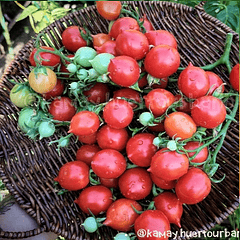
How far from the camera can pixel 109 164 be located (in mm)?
959

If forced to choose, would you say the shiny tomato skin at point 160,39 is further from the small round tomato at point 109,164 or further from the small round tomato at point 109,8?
the small round tomato at point 109,164

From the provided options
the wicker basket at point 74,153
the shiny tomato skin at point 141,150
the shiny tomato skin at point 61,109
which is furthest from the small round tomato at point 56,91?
the shiny tomato skin at point 141,150

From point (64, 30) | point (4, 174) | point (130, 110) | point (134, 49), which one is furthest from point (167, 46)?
point (4, 174)

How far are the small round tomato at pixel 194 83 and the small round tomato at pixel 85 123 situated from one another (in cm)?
30

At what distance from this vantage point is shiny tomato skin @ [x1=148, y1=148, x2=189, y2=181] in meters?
0.87

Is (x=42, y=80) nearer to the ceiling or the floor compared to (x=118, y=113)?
nearer to the ceiling

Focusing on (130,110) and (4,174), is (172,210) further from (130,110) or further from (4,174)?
(4,174)

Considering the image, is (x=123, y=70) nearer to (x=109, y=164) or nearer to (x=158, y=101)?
(x=158, y=101)

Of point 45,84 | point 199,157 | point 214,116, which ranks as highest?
point 45,84

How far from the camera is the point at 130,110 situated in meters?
0.97

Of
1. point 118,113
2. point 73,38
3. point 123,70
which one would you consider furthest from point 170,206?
point 73,38

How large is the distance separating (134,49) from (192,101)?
25cm

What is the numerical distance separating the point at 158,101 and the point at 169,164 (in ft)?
0.68

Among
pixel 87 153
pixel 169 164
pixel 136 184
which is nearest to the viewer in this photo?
pixel 169 164
